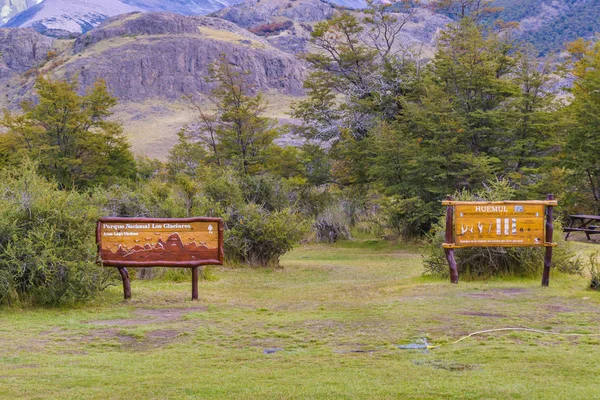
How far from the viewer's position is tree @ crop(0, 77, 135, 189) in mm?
33688

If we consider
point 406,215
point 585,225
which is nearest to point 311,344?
point 406,215

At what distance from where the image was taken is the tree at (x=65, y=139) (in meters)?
33.7

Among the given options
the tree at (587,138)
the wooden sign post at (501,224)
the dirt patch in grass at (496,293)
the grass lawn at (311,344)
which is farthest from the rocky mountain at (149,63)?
the dirt patch in grass at (496,293)

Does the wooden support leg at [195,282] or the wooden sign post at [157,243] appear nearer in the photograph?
the wooden sign post at [157,243]

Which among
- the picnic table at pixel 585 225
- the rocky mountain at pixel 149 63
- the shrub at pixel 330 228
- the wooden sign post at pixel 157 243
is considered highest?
the rocky mountain at pixel 149 63

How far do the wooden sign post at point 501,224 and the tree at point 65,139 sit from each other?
25112 mm

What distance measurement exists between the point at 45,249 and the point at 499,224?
24.6 ft

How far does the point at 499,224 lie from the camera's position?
11.9m

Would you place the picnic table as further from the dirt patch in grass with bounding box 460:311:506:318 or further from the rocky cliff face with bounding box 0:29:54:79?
the rocky cliff face with bounding box 0:29:54:79

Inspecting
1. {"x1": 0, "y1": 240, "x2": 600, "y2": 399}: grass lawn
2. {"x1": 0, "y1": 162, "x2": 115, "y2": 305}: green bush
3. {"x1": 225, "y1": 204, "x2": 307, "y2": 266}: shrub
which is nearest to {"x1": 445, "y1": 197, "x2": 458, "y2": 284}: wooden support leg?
{"x1": 0, "y1": 240, "x2": 600, "y2": 399}: grass lawn

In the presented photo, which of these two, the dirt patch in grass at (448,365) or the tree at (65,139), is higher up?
the tree at (65,139)

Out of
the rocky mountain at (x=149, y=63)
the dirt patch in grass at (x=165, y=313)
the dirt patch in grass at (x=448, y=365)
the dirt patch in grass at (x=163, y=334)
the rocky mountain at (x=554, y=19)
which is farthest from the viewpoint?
the rocky mountain at (x=554, y=19)

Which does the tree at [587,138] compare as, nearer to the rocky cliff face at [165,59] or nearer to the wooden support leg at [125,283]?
the wooden support leg at [125,283]

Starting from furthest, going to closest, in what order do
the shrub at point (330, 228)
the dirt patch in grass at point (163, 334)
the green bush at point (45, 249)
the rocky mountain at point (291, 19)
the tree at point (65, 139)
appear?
the rocky mountain at point (291, 19), the tree at point (65, 139), the shrub at point (330, 228), the green bush at point (45, 249), the dirt patch in grass at point (163, 334)
